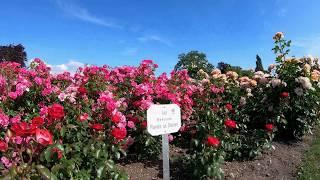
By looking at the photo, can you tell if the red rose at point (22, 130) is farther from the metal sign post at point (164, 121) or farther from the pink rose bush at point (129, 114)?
the metal sign post at point (164, 121)

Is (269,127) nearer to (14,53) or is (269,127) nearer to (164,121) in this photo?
(164,121)

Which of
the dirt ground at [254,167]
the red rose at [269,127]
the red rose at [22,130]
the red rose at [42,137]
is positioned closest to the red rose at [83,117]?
the dirt ground at [254,167]

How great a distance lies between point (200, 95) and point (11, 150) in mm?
4360

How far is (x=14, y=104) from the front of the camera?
5.82 meters

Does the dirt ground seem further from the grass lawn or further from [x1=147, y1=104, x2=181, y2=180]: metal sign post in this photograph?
[x1=147, y1=104, x2=181, y2=180]: metal sign post

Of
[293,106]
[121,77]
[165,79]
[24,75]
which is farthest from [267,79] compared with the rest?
[24,75]

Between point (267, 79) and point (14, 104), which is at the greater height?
point (267, 79)

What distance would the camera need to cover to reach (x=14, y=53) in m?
17.0

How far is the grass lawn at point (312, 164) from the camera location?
623 cm

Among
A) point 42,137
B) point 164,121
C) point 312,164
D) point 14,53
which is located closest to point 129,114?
point 164,121

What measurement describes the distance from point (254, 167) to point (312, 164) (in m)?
1.16

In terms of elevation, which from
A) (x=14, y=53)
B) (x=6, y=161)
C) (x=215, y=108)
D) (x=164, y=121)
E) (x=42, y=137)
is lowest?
(x=6, y=161)

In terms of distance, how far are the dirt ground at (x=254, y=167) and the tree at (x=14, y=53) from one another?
11.8 meters

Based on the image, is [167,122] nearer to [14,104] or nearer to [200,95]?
[14,104]
